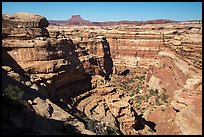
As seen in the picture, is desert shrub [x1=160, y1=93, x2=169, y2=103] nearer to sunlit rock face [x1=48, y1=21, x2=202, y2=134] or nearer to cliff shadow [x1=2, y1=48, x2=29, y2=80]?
sunlit rock face [x1=48, y1=21, x2=202, y2=134]

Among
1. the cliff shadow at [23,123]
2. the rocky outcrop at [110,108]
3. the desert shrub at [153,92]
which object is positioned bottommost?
the desert shrub at [153,92]

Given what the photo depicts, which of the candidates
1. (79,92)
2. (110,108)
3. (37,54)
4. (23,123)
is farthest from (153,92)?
(23,123)

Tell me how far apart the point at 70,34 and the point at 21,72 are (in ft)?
92.0

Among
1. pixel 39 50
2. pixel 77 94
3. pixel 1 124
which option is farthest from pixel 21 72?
pixel 1 124

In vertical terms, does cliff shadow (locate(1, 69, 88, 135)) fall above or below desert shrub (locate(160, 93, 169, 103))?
above

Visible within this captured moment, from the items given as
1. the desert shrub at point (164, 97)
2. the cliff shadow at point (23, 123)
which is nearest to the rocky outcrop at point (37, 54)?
the cliff shadow at point (23, 123)

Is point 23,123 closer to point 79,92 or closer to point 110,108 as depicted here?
point 110,108

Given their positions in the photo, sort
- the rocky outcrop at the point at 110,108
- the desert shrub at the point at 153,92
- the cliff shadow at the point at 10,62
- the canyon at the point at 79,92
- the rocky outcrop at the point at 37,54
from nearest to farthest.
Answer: the canyon at the point at 79,92
the rocky outcrop at the point at 110,108
the cliff shadow at the point at 10,62
the rocky outcrop at the point at 37,54
the desert shrub at the point at 153,92

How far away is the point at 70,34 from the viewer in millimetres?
48375

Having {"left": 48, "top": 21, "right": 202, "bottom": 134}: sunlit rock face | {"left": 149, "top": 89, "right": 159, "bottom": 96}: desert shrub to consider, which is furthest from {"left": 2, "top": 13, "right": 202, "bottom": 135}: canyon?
{"left": 48, "top": 21, "right": 202, "bottom": 134}: sunlit rock face

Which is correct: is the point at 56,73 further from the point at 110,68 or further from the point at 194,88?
Answer: the point at 110,68

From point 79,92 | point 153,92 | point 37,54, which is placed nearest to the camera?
point 37,54

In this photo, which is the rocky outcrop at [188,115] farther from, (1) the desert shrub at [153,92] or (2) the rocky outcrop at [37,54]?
(1) the desert shrub at [153,92]

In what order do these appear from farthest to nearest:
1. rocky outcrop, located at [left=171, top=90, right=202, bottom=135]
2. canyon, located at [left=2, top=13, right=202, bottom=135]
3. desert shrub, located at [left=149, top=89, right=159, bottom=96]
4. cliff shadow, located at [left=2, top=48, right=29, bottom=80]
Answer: desert shrub, located at [left=149, top=89, right=159, bottom=96] → cliff shadow, located at [left=2, top=48, right=29, bottom=80] → rocky outcrop, located at [left=171, top=90, right=202, bottom=135] → canyon, located at [left=2, top=13, right=202, bottom=135]
